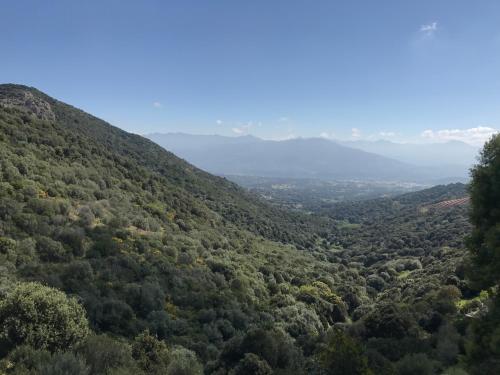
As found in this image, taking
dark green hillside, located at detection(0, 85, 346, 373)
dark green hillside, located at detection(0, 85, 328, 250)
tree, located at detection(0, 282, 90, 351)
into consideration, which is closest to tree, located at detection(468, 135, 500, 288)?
dark green hillside, located at detection(0, 85, 346, 373)

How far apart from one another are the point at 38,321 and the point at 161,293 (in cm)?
1043

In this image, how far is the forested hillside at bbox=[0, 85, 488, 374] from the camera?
11.3 m

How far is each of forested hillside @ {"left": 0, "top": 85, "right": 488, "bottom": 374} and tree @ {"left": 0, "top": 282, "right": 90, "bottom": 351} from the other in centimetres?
3

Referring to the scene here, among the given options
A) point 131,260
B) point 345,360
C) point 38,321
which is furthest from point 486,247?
point 131,260

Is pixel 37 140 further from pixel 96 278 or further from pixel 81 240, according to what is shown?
pixel 96 278

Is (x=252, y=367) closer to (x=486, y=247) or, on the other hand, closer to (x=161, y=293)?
(x=486, y=247)

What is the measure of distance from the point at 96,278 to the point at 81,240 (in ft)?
12.9

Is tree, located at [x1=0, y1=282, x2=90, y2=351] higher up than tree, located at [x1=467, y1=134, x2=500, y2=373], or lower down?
lower down

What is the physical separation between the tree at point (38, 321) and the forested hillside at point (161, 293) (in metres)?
0.03

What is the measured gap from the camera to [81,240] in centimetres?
2328

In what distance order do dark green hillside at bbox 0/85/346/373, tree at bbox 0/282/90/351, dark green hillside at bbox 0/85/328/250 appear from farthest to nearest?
dark green hillside at bbox 0/85/328/250, dark green hillside at bbox 0/85/346/373, tree at bbox 0/282/90/351

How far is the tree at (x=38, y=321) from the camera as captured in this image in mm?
10688

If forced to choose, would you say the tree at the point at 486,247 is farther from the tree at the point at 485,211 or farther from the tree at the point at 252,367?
the tree at the point at 252,367

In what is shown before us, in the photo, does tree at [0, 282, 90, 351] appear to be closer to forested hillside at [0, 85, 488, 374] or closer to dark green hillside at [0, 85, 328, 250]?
forested hillside at [0, 85, 488, 374]
